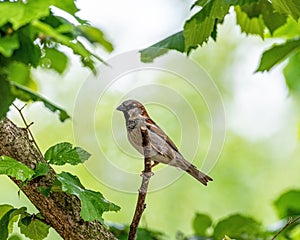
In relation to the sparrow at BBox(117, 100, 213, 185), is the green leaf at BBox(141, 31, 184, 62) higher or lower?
higher

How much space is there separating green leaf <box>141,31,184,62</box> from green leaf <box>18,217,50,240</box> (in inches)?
12.5

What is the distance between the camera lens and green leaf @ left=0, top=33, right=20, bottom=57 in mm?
603

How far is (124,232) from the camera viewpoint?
147cm

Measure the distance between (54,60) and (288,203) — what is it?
2.65 feet

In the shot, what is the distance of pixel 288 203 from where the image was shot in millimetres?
1661

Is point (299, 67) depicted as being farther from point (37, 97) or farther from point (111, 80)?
point (37, 97)

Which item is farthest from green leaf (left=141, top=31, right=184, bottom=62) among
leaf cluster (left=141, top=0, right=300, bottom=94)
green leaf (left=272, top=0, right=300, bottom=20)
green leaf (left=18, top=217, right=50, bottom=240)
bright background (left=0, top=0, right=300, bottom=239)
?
bright background (left=0, top=0, right=300, bottom=239)

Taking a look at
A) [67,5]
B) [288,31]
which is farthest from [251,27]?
[67,5]

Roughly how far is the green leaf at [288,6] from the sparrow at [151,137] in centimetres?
26

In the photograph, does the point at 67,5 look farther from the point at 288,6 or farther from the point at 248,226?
the point at 248,226

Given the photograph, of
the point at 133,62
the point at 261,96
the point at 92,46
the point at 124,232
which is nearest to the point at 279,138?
the point at 261,96

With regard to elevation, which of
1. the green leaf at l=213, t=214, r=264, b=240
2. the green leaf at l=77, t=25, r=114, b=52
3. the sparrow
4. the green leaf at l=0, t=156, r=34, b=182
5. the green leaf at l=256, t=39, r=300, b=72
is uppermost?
the green leaf at l=256, t=39, r=300, b=72

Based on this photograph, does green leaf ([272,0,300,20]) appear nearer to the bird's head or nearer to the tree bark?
the bird's head

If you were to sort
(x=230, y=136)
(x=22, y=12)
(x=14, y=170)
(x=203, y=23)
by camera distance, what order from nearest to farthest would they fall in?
1. (x=22, y=12)
2. (x=14, y=170)
3. (x=203, y=23)
4. (x=230, y=136)
